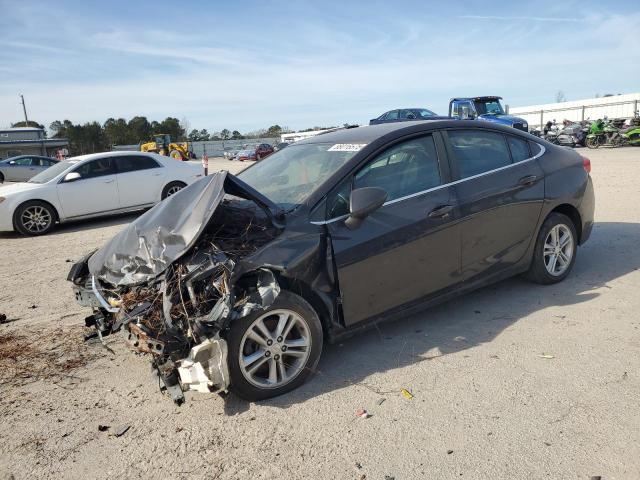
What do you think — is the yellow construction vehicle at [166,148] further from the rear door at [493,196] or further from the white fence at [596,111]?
the rear door at [493,196]

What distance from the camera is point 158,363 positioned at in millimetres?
3121

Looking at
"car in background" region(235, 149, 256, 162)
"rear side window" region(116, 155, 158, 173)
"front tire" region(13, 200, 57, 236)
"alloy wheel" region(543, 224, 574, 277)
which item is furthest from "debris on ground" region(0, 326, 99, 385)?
"car in background" region(235, 149, 256, 162)

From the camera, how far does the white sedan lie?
9891mm

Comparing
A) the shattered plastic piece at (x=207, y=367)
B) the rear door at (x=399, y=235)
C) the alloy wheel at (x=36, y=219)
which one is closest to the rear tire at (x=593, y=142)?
the alloy wheel at (x=36, y=219)

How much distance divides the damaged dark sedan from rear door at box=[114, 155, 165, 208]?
721cm

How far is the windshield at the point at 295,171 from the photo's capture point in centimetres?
381

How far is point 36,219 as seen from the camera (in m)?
9.98

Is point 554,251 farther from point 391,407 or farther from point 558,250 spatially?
point 391,407

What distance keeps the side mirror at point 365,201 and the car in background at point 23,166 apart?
78.4 feet

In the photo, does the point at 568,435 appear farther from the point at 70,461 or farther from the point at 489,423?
the point at 70,461

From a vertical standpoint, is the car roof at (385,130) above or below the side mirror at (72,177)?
above

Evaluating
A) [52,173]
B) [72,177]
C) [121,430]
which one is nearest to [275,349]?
[121,430]

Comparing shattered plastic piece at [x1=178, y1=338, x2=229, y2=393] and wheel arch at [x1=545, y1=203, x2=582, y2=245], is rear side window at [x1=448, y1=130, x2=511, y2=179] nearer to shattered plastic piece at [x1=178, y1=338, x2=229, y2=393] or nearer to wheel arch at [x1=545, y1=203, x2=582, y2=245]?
wheel arch at [x1=545, y1=203, x2=582, y2=245]

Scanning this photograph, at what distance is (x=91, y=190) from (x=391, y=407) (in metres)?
9.27
